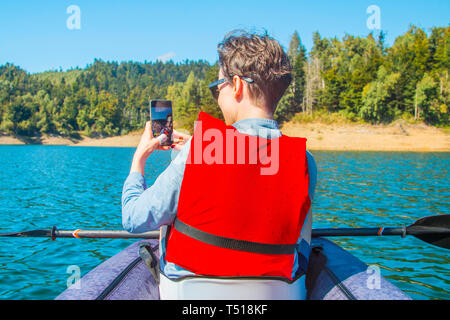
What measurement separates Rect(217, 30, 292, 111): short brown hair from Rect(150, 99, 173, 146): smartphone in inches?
20.2

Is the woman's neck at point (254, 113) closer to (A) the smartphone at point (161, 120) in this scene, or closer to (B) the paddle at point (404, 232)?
(A) the smartphone at point (161, 120)

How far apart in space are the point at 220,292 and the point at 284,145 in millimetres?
763

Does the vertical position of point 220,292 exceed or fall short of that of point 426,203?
it exceeds it

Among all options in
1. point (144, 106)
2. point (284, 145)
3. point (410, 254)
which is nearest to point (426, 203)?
point (410, 254)

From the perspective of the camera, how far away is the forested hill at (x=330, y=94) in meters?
60.1

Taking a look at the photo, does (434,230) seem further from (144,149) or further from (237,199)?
(144,149)

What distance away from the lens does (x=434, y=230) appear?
12.5 ft

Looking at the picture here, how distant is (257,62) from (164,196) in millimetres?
809

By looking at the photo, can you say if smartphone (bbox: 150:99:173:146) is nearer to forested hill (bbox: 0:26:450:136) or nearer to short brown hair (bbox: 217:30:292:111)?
short brown hair (bbox: 217:30:292:111)

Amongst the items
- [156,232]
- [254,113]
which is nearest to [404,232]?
[156,232]

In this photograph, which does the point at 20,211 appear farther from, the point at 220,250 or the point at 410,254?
the point at 220,250

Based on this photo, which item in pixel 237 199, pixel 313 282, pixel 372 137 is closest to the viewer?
pixel 237 199

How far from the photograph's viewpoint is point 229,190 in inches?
68.4

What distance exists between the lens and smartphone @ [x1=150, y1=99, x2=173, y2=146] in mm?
2346
